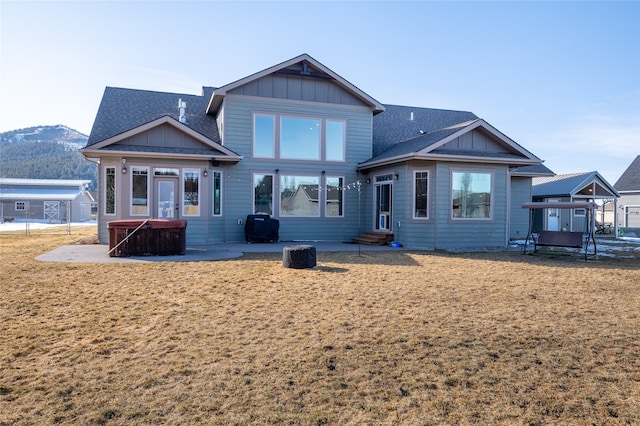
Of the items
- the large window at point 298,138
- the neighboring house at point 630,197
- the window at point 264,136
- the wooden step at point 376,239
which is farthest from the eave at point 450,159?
the neighboring house at point 630,197

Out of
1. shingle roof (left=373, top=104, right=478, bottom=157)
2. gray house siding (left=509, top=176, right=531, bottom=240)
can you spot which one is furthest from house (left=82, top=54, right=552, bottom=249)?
gray house siding (left=509, top=176, right=531, bottom=240)

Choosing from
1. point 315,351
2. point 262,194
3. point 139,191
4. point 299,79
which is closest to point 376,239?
point 262,194

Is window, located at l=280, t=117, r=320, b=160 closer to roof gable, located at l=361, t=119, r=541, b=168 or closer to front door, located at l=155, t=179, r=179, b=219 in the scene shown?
roof gable, located at l=361, t=119, r=541, b=168

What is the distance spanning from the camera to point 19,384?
3393mm

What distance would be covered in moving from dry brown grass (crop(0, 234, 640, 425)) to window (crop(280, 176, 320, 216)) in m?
8.05

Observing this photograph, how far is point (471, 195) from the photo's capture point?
1397 cm

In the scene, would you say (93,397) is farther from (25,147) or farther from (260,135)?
(25,147)

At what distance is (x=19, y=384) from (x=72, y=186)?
50.8 m

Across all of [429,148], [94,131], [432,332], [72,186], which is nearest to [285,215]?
[429,148]

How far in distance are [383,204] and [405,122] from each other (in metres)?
6.09

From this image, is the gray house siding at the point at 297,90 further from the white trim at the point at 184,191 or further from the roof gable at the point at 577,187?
the roof gable at the point at 577,187

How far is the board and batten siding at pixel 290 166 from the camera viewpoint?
1493cm

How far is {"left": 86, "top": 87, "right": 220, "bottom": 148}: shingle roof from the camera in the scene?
15438 millimetres

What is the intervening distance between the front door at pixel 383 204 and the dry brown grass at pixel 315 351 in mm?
7509
